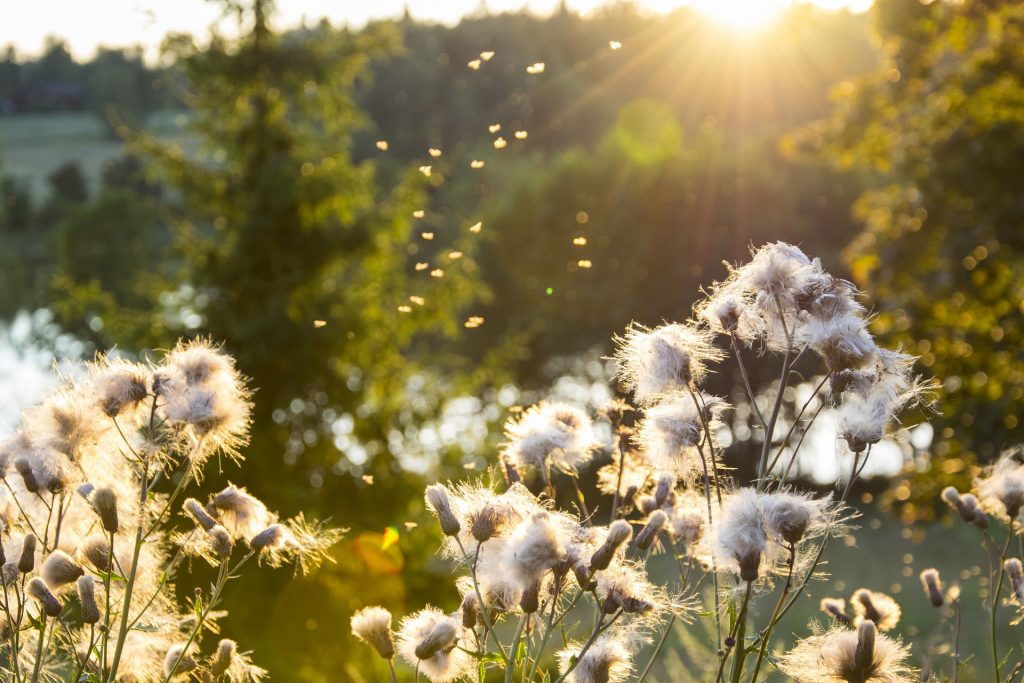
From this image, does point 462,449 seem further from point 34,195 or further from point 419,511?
point 34,195

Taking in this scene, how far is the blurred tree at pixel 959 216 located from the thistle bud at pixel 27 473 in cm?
910

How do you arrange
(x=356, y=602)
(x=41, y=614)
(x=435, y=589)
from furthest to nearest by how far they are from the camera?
(x=435, y=589) < (x=356, y=602) < (x=41, y=614)

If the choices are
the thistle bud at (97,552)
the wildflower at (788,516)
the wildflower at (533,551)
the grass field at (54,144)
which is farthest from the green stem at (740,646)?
the grass field at (54,144)

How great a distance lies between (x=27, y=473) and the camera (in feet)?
8.20

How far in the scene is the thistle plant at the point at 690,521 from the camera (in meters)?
2.10

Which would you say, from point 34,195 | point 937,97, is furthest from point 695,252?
point 34,195

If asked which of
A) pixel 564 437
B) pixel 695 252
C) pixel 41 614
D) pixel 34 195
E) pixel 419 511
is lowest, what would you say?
pixel 41 614

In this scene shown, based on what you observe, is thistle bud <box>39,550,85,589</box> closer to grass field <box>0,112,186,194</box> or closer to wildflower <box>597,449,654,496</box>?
wildflower <box>597,449,654,496</box>

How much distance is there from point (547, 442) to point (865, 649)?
2.99 feet

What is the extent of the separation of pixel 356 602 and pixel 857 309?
35.7ft

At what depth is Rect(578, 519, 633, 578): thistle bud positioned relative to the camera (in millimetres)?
2061

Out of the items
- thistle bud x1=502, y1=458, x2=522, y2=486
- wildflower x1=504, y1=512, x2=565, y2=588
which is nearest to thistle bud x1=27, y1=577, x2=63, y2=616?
wildflower x1=504, y1=512, x2=565, y2=588

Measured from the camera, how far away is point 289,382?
14.3 metres

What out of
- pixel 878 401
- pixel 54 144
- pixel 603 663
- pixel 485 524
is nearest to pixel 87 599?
pixel 485 524
